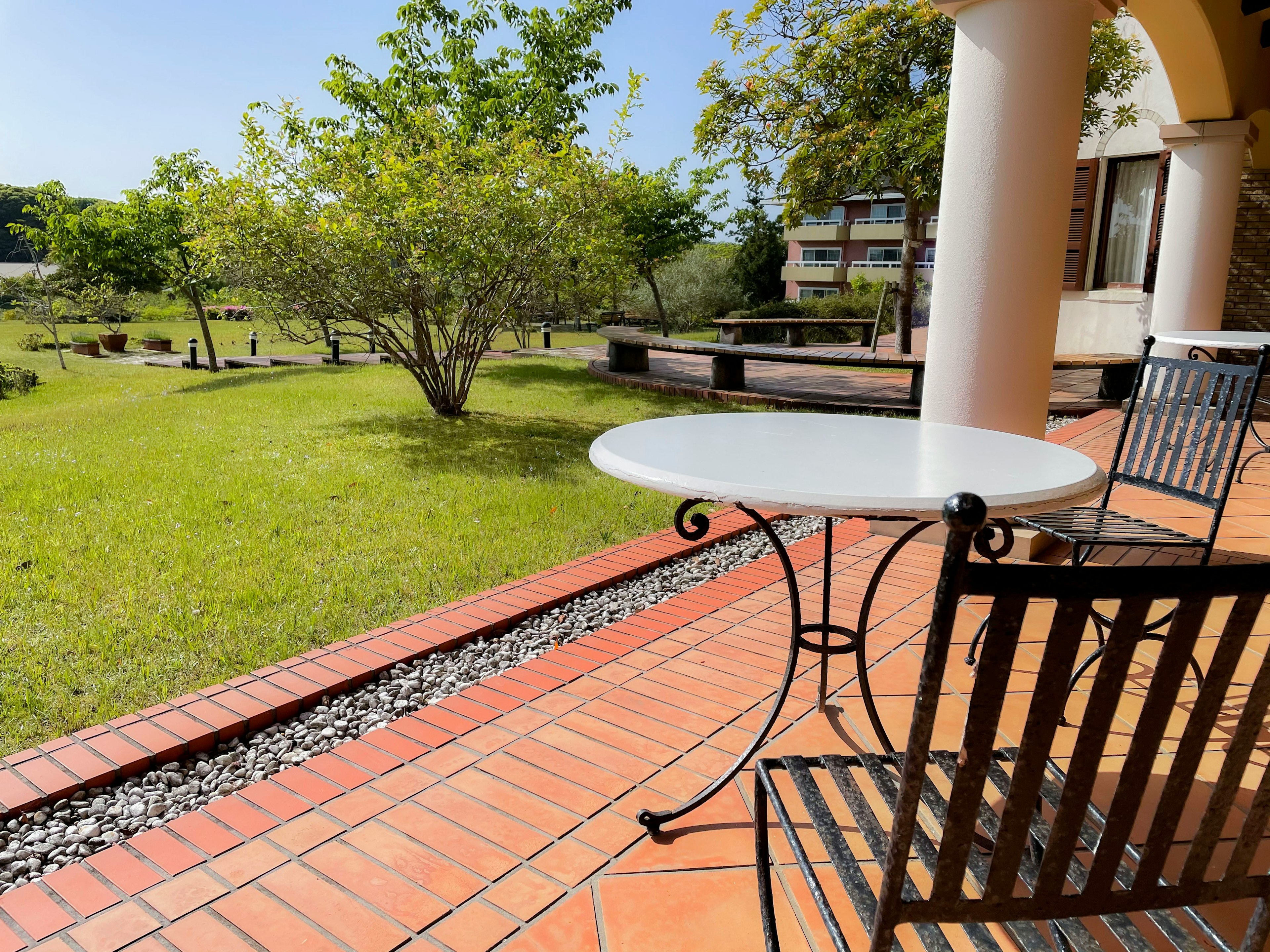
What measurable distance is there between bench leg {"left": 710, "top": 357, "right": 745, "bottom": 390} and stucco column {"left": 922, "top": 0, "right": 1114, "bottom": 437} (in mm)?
6588

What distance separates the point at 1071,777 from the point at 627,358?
11.8 meters

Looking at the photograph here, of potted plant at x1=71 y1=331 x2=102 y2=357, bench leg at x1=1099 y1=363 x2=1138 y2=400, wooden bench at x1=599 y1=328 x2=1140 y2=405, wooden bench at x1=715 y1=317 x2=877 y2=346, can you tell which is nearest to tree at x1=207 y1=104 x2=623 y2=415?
wooden bench at x1=599 y1=328 x2=1140 y2=405

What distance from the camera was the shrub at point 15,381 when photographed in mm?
12156

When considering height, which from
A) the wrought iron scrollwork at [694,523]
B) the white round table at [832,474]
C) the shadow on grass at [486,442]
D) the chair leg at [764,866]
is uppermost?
the white round table at [832,474]

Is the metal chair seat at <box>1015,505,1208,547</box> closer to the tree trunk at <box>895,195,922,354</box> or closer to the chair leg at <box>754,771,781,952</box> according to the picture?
the chair leg at <box>754,771,781,952</box>

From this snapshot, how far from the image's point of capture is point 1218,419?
9.04ft

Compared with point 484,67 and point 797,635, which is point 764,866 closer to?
point 797,635

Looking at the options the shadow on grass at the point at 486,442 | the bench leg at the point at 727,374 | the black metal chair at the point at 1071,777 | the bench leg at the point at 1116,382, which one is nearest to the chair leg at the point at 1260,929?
the black metal chair at the point at 1071,777

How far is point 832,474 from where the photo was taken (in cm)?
176

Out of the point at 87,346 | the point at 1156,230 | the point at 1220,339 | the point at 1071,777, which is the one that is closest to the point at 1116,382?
the point at 1156,230

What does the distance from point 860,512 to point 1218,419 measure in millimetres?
2009

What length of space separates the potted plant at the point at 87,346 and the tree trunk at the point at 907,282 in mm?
19948

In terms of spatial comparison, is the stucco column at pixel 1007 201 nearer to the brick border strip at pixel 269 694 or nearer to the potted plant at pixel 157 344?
the brick border strip at pixel 269 694

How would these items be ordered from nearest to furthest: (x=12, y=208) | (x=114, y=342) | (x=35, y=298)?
(x=35, y=298), (x=114, y=342), (x=12, y=208)
